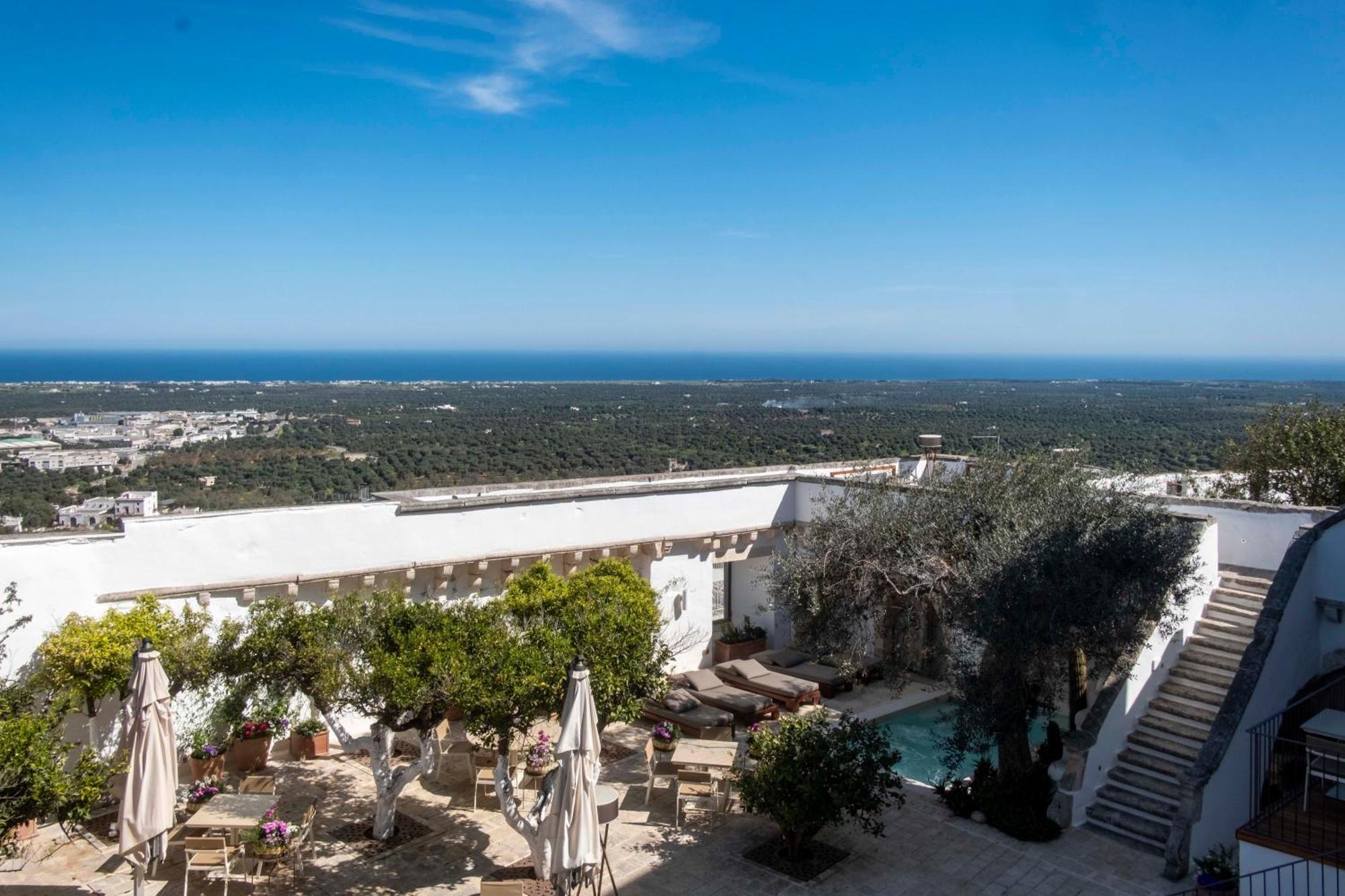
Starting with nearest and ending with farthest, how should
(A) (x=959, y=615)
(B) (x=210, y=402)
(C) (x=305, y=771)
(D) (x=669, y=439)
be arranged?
(A) (x=959, y=615) < (C) (x=305, y=771) < (D) (x=669, y=439) < (B) (x=210, y=402)

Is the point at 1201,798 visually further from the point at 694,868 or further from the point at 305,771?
the point at 305,771

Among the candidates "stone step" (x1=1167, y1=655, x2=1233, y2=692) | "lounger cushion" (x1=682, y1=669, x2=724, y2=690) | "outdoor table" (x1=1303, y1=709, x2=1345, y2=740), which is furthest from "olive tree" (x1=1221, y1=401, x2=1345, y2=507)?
"lounger cushion" (x1=682, y1=669, x2=724, y2=690)

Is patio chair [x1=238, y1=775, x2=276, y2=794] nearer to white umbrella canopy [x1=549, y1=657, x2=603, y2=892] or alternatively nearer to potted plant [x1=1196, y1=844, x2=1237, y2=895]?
white umbrella canopy [x1=549, y1=657, x2=603, y2=892]

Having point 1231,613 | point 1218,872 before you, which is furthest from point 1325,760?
point 1231,613

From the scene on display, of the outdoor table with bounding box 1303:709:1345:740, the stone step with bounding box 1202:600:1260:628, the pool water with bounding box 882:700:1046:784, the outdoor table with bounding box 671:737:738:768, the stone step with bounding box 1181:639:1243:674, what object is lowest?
the pool water with bounding box 882:700:1046:784

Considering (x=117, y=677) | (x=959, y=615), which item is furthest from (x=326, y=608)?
(x=959, y=615)

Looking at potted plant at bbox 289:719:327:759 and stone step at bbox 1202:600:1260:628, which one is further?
stone step at bbox 1202:600:1260:628
